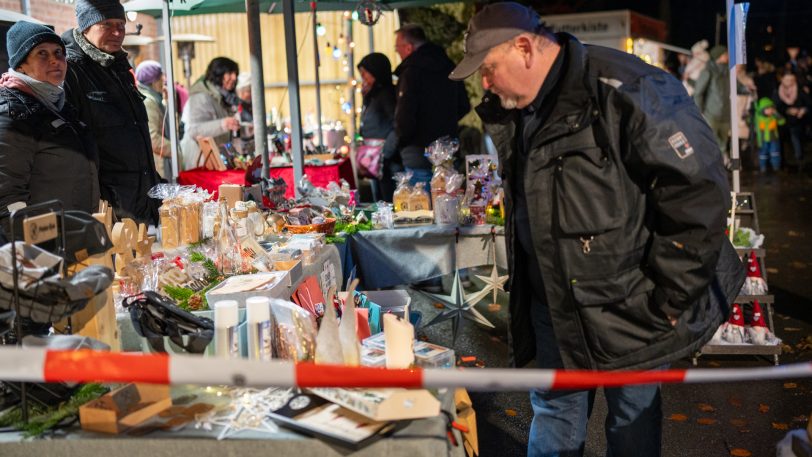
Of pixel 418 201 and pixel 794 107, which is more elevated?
pixel 794 107

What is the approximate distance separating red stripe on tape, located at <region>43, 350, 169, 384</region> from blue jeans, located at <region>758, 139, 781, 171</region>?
1632 centimetres

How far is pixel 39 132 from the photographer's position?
394cm

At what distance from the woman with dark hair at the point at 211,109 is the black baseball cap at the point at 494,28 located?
5.60 m

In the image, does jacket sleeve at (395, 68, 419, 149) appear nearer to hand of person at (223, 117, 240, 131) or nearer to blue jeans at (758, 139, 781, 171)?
hand of person at (223, 117, 240, 131)

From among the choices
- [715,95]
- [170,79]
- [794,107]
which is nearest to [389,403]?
[170,79]

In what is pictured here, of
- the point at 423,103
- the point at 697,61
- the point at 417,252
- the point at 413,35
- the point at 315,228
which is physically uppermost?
the point at 697,61

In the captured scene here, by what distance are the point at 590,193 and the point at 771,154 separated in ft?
51.4

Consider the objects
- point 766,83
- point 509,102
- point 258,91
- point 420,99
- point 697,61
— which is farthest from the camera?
point 766,83

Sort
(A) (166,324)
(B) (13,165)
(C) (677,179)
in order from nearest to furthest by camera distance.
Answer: (C) (677,179) < (A) (166,324) < (B) (13,165)

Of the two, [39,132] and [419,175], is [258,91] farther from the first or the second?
[39,132]

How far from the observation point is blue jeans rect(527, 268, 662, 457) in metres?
2.78

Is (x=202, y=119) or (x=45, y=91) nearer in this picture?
(x=45, y=91)

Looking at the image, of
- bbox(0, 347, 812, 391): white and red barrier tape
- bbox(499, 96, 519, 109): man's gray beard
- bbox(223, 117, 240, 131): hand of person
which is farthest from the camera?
bbox(223, 117, 240, 131): hand of person

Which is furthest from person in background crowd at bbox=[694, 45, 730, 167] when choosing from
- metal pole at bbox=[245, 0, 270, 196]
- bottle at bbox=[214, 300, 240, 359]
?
bottle at bbox=[214, 300, 240, 359]
